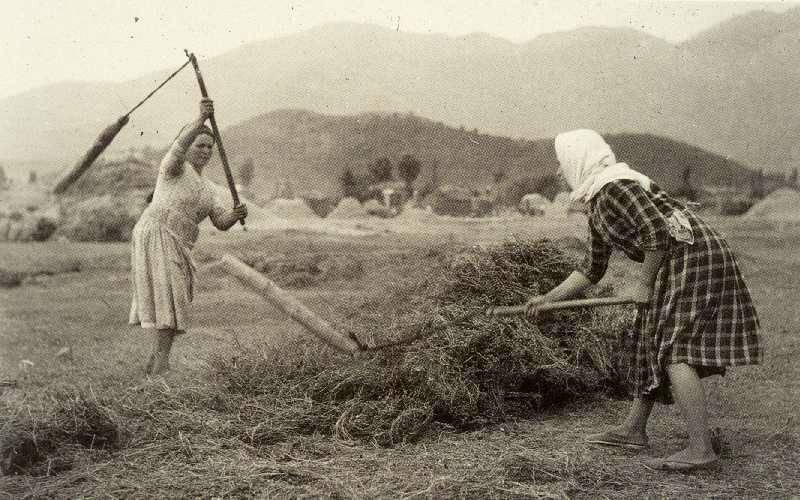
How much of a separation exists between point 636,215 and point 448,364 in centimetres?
142

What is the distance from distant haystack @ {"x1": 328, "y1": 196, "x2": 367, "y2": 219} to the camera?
7457mm

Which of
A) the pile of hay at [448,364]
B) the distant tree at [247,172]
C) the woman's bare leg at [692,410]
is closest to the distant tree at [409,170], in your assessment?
the distant tree at [247,172]

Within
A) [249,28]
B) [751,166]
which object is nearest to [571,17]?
[751,166]

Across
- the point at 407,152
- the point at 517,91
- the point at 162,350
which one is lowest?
the point at 162,350

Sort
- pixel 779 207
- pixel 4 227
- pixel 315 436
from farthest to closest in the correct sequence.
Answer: pixel 4 227 → pixel 779 207 → pixel 315 436

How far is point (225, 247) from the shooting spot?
7.39 meters

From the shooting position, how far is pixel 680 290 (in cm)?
330

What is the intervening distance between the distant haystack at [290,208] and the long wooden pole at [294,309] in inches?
123

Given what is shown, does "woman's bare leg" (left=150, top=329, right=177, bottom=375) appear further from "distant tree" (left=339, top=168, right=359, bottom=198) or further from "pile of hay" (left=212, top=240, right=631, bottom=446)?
"distant tree" (left=339, top=168, right=359, bottom=198)

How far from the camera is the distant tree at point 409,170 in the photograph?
7.36 meters

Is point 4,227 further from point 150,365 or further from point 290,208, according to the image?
point 150,365

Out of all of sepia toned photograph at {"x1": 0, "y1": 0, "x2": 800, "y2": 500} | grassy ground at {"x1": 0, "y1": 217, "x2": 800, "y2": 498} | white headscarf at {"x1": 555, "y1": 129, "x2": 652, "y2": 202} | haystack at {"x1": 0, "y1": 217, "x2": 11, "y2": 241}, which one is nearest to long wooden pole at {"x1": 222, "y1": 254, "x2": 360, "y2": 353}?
sepia toned photograph at {"x1": 0, "y1": 0, "x2": 800, "y2": 500}

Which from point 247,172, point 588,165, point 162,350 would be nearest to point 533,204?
point 247,172

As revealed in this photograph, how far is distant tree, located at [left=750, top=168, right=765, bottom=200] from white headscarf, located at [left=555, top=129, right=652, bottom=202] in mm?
4564
